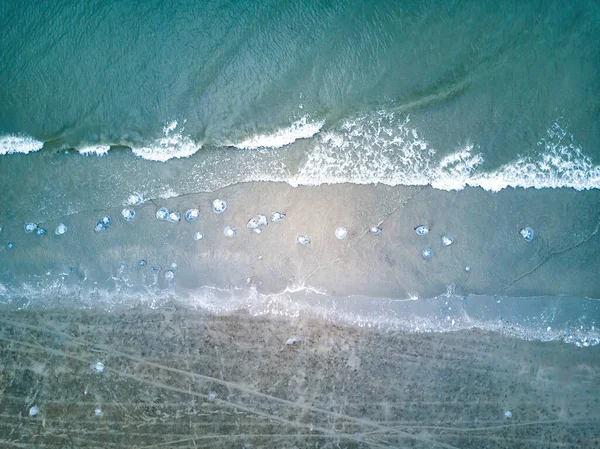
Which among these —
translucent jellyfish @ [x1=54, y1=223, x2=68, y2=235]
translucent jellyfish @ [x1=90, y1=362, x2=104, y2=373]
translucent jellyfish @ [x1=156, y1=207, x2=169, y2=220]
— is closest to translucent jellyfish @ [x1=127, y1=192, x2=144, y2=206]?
translucent jellyfish @ [x1=156, y1=207, x2=169, y2=220]

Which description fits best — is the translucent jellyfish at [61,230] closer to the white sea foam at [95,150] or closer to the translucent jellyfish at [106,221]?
the translucent jellyfish at [106,221]

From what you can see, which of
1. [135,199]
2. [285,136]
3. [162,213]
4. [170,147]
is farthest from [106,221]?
[285,136]

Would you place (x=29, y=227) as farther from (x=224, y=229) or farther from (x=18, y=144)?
(x=224, y=229)

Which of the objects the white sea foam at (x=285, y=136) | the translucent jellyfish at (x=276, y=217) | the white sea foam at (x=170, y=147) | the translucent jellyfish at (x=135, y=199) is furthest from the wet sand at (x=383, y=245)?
the white sea foam at (x=170, y=147)

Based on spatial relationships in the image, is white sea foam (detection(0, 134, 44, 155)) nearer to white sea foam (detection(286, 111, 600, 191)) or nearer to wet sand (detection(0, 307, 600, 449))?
wet sand (detection(0, 307, 600, 449))

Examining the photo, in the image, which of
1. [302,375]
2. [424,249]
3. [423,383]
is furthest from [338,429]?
[424,249]

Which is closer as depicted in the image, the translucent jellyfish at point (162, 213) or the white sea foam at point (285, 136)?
the translucent jellyfish at point (162, 213)
